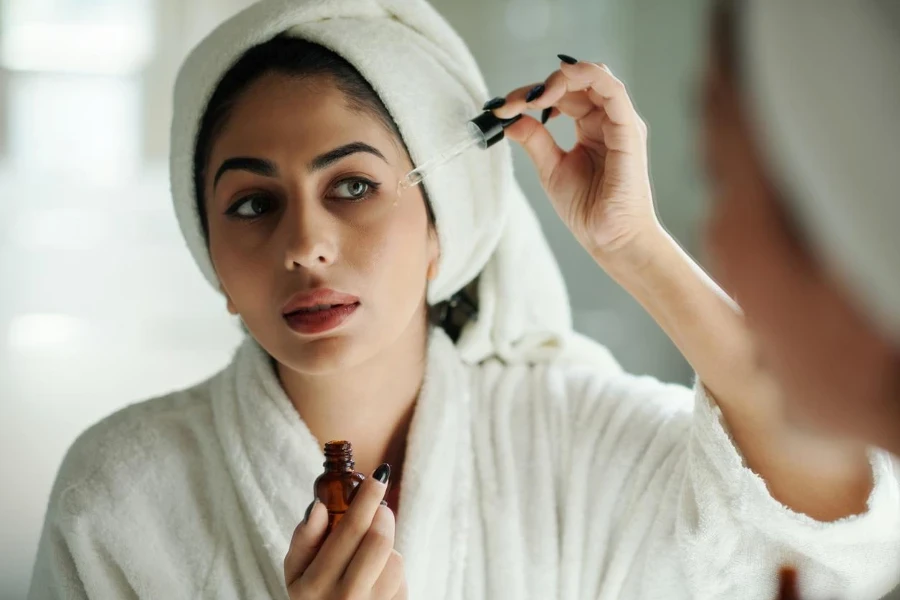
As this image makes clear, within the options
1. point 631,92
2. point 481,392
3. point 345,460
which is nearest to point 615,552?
point 481,392

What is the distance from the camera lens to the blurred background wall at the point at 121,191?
1.77 meters

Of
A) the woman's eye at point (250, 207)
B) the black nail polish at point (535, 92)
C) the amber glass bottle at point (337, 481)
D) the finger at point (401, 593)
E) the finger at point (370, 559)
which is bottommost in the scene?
the finger at point (401, 593)

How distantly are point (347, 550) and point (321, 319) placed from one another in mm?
281

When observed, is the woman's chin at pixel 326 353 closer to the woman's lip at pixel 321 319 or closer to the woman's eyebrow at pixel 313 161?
the woman's lip at pixel 321 319

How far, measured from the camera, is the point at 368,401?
1084 millimetres

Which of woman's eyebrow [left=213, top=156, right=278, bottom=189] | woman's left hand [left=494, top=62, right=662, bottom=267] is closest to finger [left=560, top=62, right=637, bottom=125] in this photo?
woman's left hand [left=494, top=62, right=662, bottom=267]

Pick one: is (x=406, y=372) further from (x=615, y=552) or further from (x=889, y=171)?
(x=889, y=171)

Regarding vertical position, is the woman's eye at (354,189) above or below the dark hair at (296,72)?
below

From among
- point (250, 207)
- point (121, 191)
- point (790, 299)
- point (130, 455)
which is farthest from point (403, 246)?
point (121, 191)

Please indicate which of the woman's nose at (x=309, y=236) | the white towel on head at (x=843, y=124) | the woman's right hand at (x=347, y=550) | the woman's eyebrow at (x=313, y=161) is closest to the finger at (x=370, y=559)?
the woman's right hand at (x=347, y=550)

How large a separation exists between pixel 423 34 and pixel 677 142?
84 centimetres

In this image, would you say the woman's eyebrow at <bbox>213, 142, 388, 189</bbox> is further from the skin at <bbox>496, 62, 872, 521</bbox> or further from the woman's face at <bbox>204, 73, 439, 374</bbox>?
the skin at <bbox>496, 62, 872, 521</bbox>

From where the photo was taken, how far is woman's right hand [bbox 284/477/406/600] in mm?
738

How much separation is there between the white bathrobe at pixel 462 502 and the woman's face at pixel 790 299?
1.69 ft
